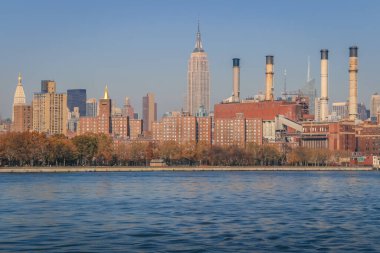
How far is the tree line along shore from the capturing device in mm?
151950

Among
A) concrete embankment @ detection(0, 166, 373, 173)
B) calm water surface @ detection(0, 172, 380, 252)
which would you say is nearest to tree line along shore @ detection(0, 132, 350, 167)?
concrete embankment @ detection(0, 166, 373, 173)

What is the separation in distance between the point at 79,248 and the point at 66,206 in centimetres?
2043

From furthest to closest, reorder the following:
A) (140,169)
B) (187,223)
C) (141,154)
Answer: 1. (141,154)
2. (140,169)
3. (187,223)

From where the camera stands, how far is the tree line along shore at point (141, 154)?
15195 centimetres

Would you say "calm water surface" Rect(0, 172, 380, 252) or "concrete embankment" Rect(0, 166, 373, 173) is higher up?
"concrete embankment" Rect(0, 166, 373, 173)

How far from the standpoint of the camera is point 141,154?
185m

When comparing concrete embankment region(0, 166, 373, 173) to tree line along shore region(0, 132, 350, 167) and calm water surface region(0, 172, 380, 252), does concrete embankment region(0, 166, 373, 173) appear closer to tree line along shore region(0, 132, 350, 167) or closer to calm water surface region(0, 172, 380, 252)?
tree line along shore region(0, 132, 350, 167)

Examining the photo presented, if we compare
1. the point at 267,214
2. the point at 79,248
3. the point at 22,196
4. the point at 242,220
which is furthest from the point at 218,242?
the point at 22,196

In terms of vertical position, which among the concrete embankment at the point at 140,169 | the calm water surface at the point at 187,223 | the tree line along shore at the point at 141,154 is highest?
the tree line along shore at the point at 141,154

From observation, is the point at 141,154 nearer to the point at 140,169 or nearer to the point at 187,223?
the point at 140,169

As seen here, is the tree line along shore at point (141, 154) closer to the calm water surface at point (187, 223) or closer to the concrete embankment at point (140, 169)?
the concrete embankment at point (140, 169)

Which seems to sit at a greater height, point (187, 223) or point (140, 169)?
point (140, 169)

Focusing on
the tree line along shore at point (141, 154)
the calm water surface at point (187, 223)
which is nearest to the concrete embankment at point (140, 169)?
the tree line along shore at point (141, 154)

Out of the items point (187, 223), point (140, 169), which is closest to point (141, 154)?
point (140, 169)
